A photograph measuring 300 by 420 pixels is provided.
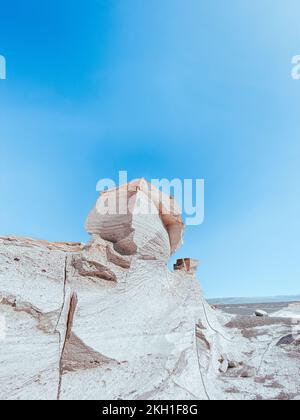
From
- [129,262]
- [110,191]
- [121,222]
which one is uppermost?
[110,191]

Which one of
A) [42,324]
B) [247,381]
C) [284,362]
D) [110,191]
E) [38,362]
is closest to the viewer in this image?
[38,362]

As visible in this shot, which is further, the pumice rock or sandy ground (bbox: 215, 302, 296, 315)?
sandy ground (bbox: 215, 302, 296, 315)

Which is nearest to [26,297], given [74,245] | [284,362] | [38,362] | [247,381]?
[38,362]

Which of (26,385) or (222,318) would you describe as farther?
(222,318)

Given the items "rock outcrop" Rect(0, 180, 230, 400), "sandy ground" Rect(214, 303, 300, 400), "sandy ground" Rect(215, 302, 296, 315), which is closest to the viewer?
"rock outcrop" Rect(0, 180, 230, 400)

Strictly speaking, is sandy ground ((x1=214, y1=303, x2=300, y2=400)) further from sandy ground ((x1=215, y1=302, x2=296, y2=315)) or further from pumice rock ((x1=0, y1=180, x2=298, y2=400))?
sandy ground ((x1=215, y1=302, x2=296, y2=315))

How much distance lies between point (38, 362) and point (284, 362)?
3.38 meters

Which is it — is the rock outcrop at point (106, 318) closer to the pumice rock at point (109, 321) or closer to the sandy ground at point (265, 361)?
the pumice rock at point (109, 321)

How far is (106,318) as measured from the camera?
Result: 10.0 ft

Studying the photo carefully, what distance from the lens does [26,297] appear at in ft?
9.20

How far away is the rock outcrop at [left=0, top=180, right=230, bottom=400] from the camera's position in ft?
8.37

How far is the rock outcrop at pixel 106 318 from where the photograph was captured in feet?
8.37

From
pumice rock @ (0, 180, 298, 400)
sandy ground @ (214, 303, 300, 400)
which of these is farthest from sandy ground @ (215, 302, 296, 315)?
pumice rock @ (0, 180, 298, 400)
